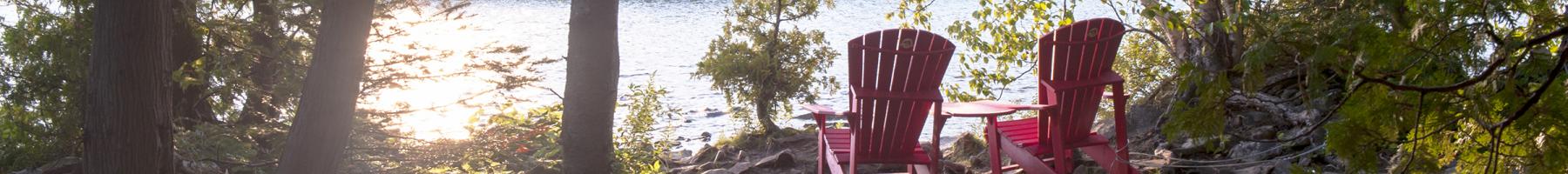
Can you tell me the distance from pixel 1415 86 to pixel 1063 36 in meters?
2.19

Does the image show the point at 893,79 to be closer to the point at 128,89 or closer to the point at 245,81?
the point at 128,89

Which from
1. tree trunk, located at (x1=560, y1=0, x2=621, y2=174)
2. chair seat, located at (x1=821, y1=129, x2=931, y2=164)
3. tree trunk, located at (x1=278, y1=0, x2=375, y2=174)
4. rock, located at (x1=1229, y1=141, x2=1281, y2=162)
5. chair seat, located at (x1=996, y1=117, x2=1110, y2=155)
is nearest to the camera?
tree trunk, located at (x1=278, y1=0, x2=375, y2=174)

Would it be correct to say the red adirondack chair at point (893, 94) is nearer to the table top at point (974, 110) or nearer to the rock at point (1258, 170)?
the table top at point (974, 110)

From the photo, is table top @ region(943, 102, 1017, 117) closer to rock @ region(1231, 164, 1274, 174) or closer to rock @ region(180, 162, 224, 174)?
rock @ region(1231, 164, 1274, 174)

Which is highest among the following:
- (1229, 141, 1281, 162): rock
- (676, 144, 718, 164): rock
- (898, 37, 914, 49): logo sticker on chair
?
(898, 37, 914, 49): logo sticker on chair

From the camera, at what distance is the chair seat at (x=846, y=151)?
13.0ft

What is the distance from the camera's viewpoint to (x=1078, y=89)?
12.9 ft

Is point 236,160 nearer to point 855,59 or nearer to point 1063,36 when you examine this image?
point 855,59

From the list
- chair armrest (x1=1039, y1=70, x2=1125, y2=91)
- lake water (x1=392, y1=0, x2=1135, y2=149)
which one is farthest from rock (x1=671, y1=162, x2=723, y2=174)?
chair armrest (x1=1039, y1=70, x2=1125, y2=91)

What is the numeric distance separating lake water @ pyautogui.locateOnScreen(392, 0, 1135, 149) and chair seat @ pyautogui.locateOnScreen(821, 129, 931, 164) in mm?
1512

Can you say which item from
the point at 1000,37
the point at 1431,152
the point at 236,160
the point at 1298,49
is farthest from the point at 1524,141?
the point at 1000,37

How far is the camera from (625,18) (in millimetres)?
20406

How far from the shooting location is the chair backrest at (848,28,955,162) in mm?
3652

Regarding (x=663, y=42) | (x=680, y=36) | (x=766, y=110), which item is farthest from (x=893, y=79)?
(x=680, y=36)
